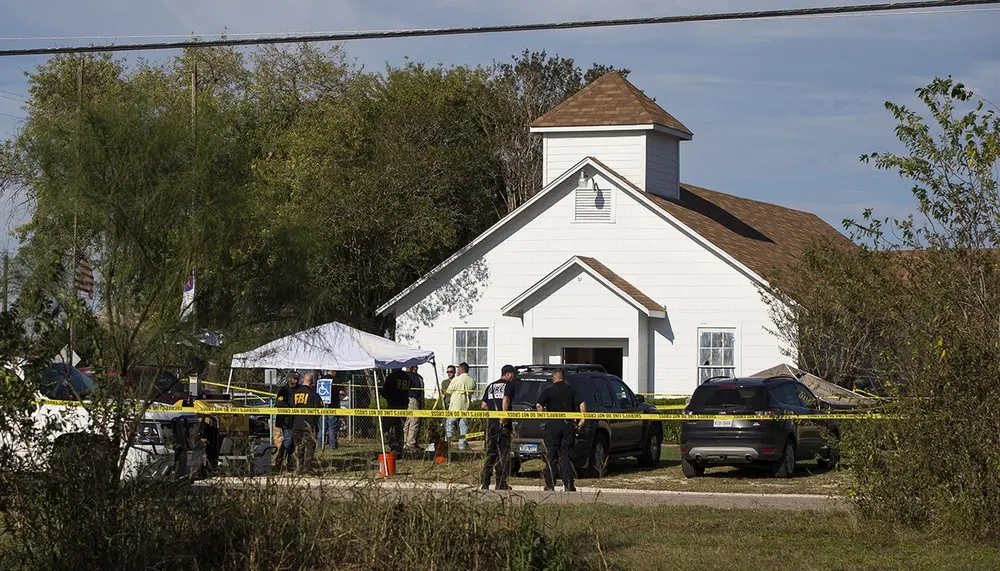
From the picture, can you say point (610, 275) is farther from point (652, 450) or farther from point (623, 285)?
point (652, 450)

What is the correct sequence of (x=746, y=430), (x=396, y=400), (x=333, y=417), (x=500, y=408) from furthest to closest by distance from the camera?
(x=396, y=400) → (x=333, y=417) → (x=500, y=408) → (x=746, y=430)

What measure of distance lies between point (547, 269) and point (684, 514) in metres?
19.3

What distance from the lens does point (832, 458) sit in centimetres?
2309

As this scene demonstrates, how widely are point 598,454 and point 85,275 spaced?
837 cm

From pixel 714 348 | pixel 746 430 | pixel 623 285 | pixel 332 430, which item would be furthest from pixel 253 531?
pixel 714 348

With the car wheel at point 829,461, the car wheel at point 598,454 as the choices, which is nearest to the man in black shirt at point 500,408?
the car wheel at point 598,454

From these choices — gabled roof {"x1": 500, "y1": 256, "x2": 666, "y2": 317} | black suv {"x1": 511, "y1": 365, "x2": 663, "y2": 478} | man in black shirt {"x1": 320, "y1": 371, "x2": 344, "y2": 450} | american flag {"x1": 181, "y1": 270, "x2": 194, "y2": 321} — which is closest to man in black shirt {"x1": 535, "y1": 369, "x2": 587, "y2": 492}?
black suv {"x1": 511, "y1": 365, "x2": 663, "y2": 478}

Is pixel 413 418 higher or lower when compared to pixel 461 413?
lower

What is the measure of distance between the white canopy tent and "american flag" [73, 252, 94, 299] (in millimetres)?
3983

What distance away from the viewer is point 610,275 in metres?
32.8

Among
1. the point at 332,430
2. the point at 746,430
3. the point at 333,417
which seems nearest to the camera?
the point at 746,430

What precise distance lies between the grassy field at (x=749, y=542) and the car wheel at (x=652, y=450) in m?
7.87

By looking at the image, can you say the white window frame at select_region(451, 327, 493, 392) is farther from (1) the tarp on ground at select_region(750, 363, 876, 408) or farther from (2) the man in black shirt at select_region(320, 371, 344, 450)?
(1) the tarp on ground at select_region(750, 363, 876, 408)

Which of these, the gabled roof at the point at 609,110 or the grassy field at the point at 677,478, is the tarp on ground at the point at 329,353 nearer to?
the grassy field at the point at 677,478
